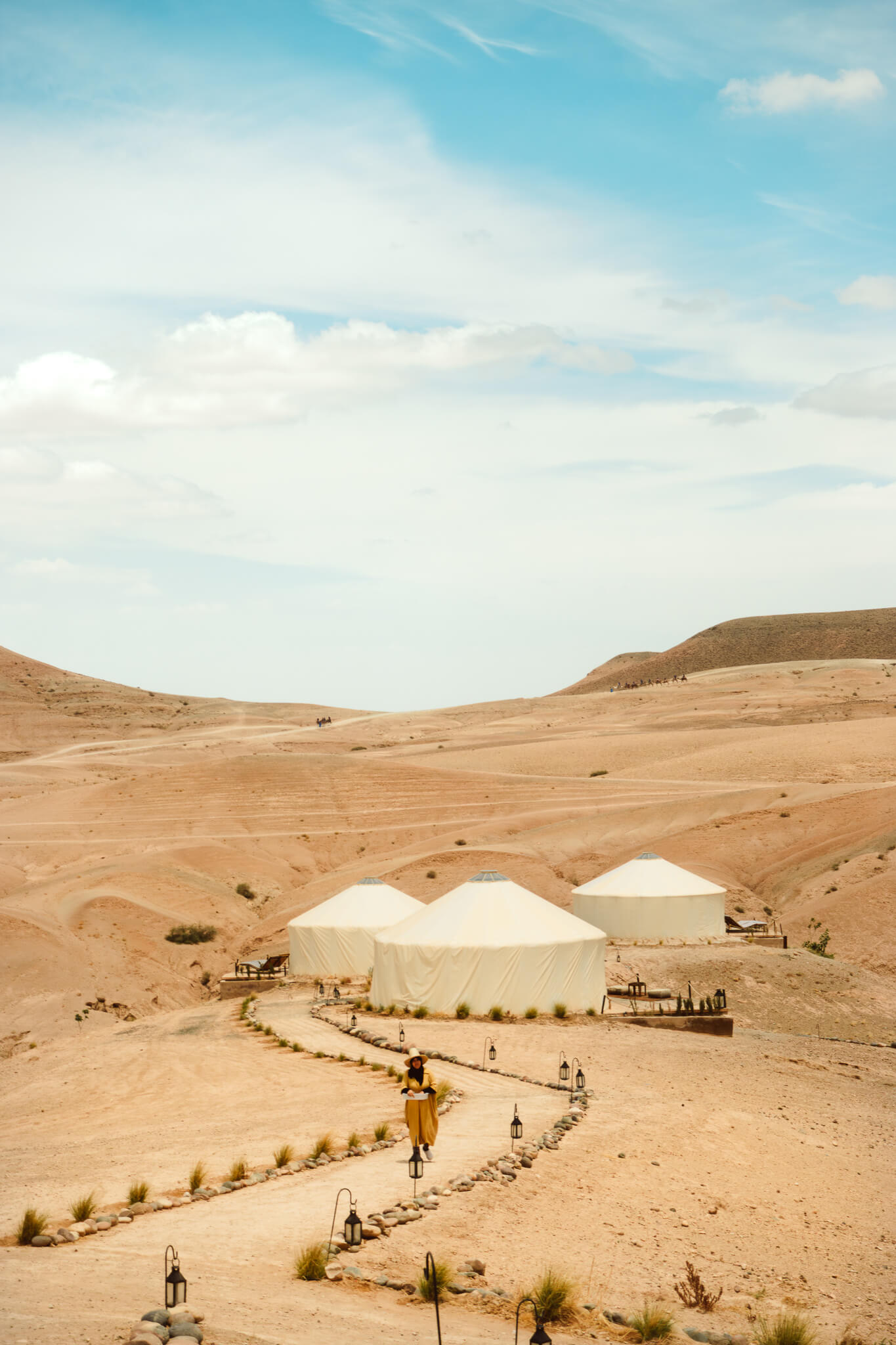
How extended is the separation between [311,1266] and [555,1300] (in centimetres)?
190

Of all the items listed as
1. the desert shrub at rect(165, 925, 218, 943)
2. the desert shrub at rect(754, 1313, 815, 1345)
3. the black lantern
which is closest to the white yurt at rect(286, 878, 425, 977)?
the desert shrub at rect(165, 925, 218, 943)

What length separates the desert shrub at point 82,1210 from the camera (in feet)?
36.7

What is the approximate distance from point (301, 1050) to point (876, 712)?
71.0 metres

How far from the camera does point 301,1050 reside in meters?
22.8

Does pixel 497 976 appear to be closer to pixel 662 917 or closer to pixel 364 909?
pixel 364 909

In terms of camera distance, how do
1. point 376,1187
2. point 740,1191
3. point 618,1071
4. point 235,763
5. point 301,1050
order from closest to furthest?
point 376,1187 < point 740,1191 < point 618,1071 < point 301,1050 < point 235,763

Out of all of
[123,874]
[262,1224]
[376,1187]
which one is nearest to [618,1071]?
[376,1187]

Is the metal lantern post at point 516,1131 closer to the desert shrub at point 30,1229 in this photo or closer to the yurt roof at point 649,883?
the desert shrub at point 30,1229

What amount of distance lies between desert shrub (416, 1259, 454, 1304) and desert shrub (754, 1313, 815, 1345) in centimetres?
231

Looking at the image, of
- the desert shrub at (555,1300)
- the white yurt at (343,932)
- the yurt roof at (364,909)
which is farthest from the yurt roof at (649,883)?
the desert shrub at (555,1300)

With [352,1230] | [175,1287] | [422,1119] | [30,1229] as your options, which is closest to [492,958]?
[422,1119]

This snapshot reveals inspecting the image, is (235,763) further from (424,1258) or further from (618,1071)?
(424,1258)

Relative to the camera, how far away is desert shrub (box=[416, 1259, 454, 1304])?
922 centimetres

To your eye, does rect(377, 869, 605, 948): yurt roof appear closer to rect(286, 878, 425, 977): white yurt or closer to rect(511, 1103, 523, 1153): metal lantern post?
rect(286, 878, 425, 977): white yurt
